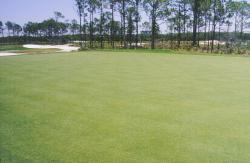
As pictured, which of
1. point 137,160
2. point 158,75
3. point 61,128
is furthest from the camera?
point 158,75

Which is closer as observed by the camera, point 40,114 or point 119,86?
point 40,114

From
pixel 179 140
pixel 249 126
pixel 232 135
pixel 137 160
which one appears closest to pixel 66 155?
pixel 137 160

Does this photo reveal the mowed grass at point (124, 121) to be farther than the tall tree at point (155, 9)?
No

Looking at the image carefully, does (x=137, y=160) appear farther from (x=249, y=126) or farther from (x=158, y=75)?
(x=158, y=75)

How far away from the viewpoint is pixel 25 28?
76062 millimetres

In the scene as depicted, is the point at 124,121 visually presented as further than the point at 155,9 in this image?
No

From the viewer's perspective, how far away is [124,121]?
4.88 m

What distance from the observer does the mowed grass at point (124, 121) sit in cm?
365

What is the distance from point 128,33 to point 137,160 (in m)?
40.1

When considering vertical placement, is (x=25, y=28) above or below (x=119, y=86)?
above

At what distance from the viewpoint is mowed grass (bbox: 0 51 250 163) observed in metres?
3.65

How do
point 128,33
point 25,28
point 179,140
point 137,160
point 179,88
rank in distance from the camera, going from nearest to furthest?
point 137,160 < point 179,140 < point 179,88 < point 128,33 < point 25,28

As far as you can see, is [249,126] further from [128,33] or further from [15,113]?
[128,33]

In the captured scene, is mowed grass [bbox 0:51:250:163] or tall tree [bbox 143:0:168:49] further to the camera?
tall tree [bbox 143:0:168:49]
